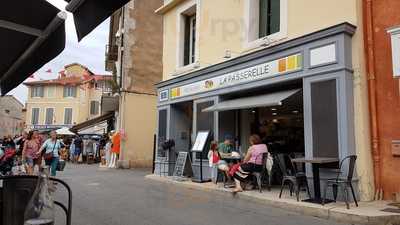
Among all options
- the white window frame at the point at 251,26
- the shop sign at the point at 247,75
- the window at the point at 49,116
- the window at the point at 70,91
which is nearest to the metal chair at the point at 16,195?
the shop sign at the point at 247,75

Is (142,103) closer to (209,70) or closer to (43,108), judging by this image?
(209,70)

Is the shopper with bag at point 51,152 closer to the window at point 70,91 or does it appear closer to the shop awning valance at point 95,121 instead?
the shop awning valance at point 95,121

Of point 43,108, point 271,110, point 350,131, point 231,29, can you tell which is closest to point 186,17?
point 231,29

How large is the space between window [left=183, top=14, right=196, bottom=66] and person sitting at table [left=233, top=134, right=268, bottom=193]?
593 cm

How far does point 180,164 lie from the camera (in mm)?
13859

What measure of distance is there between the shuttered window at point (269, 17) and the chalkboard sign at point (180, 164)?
15.2 ft

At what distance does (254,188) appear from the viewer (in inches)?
438

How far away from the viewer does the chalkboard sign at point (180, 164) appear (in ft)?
44.7

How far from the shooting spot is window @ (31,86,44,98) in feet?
172

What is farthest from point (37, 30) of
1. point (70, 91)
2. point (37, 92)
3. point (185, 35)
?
point (37, 92)

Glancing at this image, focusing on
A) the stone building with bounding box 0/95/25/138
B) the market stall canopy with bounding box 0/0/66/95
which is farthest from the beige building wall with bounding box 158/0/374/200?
the stone building with bounding box 0/95/25/138

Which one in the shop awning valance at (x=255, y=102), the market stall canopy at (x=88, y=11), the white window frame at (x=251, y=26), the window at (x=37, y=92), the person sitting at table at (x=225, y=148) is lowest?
the person sitting at table at (x=225, y=148)

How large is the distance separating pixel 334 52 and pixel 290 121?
4621mm

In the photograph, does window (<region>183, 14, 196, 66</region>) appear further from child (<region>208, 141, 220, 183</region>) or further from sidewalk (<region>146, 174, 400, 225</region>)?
sidewalk (<region>146, 174, 400, 225</region>)
